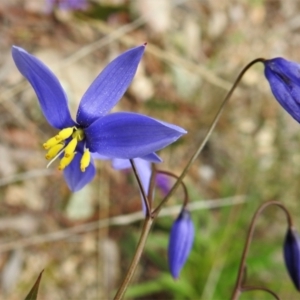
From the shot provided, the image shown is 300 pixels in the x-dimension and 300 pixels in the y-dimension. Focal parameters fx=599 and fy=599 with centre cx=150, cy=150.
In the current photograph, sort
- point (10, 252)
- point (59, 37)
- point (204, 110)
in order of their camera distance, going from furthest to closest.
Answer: point (204, 110), point (59, 37), point (10, 252)

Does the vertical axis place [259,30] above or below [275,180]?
above

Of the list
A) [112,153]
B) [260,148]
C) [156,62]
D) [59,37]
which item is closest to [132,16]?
[156,62]

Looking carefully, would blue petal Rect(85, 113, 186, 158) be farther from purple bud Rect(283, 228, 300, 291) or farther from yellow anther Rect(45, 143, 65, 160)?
purple bud Rect(283, 228, 300, 291)

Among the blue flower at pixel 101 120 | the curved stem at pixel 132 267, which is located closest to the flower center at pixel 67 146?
the blue flower at pixel 101 120

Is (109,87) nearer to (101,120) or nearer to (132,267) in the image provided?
(101,120)

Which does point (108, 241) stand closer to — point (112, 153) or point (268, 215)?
point (268, 215)

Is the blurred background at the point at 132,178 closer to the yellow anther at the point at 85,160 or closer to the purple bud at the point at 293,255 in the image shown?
the purple bud at the point at 293,255

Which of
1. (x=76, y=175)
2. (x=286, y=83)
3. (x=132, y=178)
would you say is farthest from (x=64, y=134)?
(x=132, y=178)
